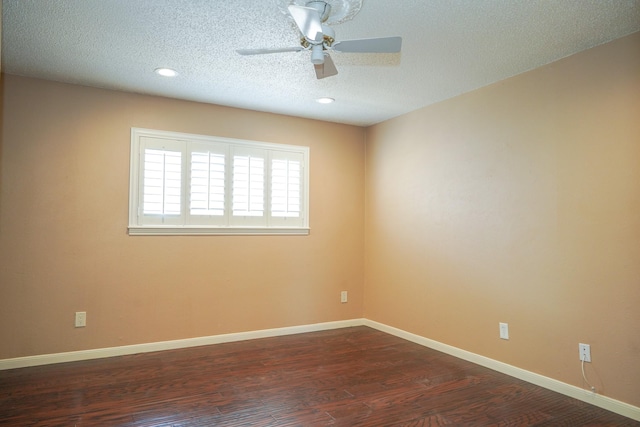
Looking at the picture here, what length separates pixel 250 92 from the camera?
3627 mm

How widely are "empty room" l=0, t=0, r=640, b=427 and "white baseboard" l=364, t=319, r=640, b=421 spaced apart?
16 millimetres

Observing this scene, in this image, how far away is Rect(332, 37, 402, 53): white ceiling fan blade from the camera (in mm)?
Answer: 2137

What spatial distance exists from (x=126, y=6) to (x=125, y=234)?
2.02 meters

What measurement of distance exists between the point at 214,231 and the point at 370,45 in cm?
247

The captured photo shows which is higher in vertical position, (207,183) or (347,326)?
(207,183)

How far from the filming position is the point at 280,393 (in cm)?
275

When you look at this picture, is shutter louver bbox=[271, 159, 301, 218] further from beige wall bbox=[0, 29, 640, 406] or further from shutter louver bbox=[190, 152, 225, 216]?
shutter louver bbox=[190, 152, 225, 216]

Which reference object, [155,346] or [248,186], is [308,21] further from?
[155,346]

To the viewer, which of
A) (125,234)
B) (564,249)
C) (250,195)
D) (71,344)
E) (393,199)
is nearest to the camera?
(564,249)

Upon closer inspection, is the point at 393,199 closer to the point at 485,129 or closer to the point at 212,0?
the point at 485,129

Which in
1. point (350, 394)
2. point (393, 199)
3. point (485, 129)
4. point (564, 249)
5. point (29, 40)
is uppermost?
point (29, 40)

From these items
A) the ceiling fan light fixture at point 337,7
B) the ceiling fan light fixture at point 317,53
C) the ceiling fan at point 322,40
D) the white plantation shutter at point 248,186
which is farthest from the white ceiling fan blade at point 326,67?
the white plantation shutter at point 248,186

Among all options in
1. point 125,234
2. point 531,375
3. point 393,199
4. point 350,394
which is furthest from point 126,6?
point 531,375

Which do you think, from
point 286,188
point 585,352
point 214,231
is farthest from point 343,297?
point 585,352
